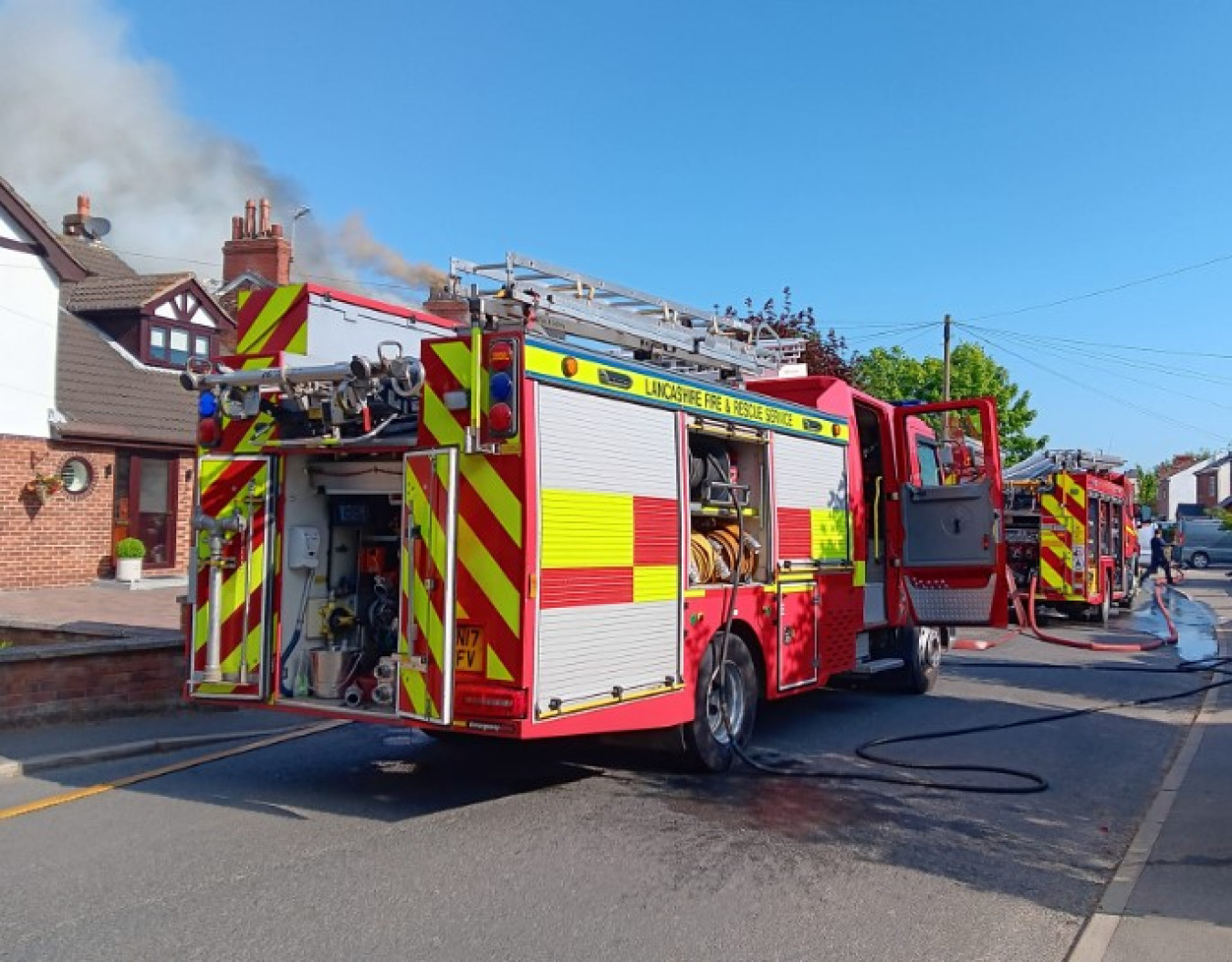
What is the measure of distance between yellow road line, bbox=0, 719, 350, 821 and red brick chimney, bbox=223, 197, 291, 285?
1970cm

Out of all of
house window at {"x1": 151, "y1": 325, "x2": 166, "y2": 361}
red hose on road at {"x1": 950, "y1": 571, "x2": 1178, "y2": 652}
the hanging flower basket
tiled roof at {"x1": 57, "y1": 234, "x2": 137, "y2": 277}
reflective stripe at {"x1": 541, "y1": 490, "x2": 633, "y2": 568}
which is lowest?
red hose on road at {"x1": 950, "y1": 571, "x2": 1178, "y2": 652}

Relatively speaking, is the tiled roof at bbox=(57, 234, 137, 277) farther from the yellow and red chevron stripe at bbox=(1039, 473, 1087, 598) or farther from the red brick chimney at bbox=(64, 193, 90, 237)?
the yellow and red chevron stripe at bbox=(1039, 473, 1087, 598)

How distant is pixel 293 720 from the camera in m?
9.37

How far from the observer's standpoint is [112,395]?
20172mm

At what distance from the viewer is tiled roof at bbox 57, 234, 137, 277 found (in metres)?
24.0

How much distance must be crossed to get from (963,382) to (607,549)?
134 ft

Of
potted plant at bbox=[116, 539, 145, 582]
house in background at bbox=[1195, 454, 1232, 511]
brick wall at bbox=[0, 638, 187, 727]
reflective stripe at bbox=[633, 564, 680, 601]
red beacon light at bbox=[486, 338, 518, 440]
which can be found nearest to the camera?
red beacon light at bbox=[486, 338, 518, 440]

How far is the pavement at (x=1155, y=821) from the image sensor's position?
462 centimetres

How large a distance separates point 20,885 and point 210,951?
1.35 metres

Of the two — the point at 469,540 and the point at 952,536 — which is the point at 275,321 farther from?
the point at 952,536

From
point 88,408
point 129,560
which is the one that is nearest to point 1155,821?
point 129,560

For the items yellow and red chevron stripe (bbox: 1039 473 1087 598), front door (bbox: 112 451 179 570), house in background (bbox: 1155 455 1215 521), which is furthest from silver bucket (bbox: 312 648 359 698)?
house in background (bbox: 1155 455 1215 521)

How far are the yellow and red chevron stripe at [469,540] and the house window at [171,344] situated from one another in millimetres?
17599

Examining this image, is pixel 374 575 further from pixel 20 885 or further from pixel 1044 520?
pixel 1044 520
